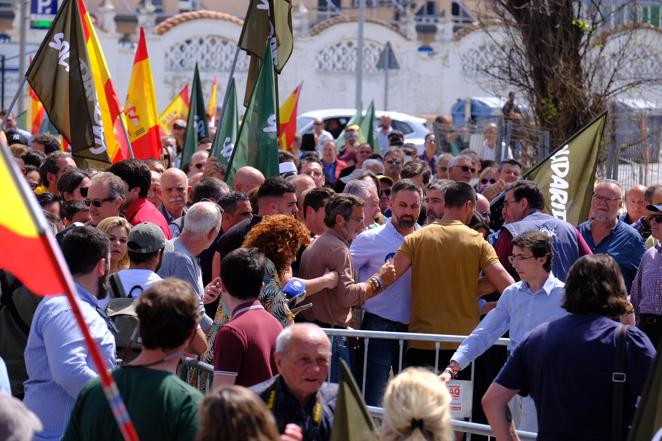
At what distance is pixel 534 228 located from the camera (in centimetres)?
851

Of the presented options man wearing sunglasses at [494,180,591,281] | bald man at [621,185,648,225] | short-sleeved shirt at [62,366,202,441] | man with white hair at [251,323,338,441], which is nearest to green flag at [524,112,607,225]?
bald man at [621,185,648,225]

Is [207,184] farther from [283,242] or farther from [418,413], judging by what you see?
[418,413]

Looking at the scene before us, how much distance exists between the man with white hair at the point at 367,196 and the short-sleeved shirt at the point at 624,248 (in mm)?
1675

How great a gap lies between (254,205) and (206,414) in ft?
17.8

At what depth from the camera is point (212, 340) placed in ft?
21.7

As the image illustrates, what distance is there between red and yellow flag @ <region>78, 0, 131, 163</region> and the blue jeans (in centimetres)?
371

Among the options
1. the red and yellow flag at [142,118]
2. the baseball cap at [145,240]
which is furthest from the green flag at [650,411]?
the red and yellow flag at [142,118]

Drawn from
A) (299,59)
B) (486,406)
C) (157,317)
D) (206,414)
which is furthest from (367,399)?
(299,59)

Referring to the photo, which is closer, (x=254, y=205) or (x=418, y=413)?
(x=418, y=413)

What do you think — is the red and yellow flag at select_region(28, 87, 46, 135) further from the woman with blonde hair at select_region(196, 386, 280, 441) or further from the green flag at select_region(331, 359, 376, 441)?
the woman with blonde hair at select_region(196, 386, 280, 441)

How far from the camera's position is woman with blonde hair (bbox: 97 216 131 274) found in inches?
277

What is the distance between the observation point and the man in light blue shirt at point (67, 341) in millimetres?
5336

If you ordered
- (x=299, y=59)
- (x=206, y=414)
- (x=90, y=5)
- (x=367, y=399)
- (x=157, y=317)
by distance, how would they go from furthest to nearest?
(x=90, y=5)
(x=299, y=59)
(x=367, y=399)
(x=157, y=317)
(x=206, y=414)

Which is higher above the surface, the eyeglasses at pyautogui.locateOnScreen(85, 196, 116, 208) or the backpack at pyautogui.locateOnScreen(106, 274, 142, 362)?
the eyeglasses at pyautogui.locateOnScreen(85, 196, 116, 208)
